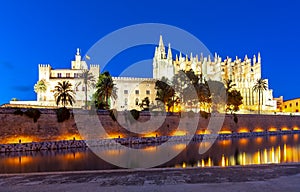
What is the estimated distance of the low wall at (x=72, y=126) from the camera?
2862 centimetres

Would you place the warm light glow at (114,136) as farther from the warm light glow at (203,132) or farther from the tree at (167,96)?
the tree at (167,96)

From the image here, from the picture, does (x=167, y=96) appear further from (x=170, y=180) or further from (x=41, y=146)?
(x=170, y=180)

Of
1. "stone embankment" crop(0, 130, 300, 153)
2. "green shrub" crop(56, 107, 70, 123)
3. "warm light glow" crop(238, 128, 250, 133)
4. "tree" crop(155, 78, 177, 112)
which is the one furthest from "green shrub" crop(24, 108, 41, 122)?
"warm light glow" crop(238, 128, 250, 133)

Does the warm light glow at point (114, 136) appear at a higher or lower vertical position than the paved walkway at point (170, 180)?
lower

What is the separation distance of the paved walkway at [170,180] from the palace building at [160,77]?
2139 inches

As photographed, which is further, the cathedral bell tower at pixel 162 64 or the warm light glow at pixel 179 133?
the cathedral bell tower at pixel 162 64

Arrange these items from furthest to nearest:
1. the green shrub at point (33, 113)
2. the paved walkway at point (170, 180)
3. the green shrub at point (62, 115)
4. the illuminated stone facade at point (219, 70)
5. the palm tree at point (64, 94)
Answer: the illuminated stone facade at point (219, 70)
the palm tree at point (64, 94)
the green shrub at point (62, 115)
the green shrub at point (33, 113)
the paved walkway at point (170, 180)

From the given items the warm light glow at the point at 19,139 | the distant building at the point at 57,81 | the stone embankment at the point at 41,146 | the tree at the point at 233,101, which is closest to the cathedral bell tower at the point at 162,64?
the distant building at the point at 57,81

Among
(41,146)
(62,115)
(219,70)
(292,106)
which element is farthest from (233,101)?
(292,106)

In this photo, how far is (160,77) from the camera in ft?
262

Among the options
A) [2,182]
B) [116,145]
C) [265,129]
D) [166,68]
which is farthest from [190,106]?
[2,182]

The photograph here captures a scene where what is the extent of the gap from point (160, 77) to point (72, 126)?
161 ft

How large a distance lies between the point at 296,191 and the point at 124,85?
216 ft

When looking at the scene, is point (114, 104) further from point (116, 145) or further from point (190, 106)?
point (116, 145)
